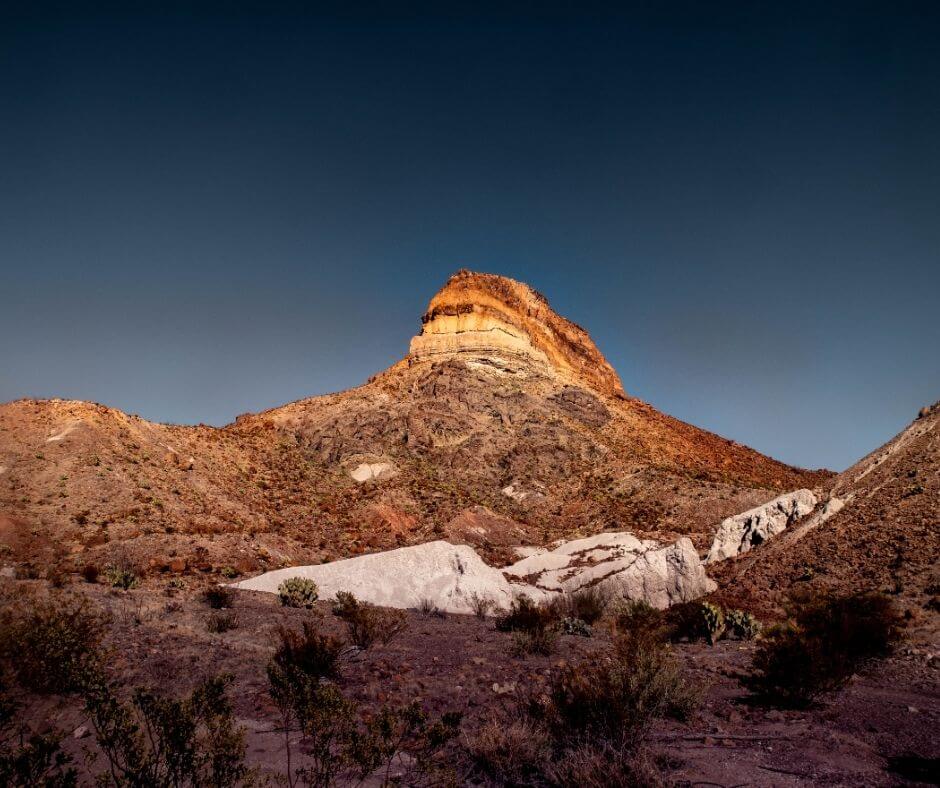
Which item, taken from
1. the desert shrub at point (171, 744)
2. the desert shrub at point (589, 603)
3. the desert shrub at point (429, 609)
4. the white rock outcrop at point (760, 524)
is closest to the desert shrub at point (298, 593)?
the desert shrub at point (429, 609)

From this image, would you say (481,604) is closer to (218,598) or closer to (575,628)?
(575,628)

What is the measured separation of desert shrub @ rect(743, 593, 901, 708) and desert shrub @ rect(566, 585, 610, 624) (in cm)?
645

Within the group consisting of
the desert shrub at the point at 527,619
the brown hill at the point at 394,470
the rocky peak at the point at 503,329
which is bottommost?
the desert shrub at the point at 527,619

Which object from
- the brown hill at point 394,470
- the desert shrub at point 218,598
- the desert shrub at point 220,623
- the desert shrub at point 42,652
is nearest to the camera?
the desert shrub at point 42,652

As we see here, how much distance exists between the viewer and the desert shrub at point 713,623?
35.8ft

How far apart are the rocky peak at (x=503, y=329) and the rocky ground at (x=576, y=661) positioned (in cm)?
4507

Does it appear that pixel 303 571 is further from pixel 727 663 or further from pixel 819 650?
pixel 819 650

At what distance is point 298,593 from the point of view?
14.8m

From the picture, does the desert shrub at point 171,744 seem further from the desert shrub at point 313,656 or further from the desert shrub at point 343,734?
the desert shrub at point 313,656

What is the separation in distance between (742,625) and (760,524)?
897cm

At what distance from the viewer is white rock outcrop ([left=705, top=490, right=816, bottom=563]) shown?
58.9ft

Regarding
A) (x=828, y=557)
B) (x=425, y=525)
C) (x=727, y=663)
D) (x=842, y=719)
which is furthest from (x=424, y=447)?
(x=842, y=719)

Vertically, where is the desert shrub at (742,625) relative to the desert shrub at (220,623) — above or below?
below

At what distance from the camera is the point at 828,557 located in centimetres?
1290
